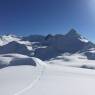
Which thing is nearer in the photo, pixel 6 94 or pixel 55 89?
pixel 6 94

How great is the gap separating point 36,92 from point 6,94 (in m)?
2.07

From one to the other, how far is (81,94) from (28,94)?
3532mm

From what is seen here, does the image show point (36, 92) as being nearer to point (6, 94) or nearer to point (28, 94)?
point (28, 94)

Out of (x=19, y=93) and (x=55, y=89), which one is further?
(x=55, y=89)

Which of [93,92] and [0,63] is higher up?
[0,63]

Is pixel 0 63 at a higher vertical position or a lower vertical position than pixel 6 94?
higher

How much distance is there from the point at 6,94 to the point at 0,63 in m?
82.8

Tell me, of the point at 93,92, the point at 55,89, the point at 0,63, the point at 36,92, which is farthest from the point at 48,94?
the point at 0,63

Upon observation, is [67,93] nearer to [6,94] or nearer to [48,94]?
[48,94]

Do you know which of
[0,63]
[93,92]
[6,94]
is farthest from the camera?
[0,63]

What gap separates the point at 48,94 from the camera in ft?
50.0

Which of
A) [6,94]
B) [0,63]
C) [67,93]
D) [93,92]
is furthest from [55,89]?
[0,63]

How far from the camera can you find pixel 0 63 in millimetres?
96125

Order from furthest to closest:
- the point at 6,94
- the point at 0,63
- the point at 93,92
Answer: the point at 0,63
the point at 93,92
the point at 6,94
